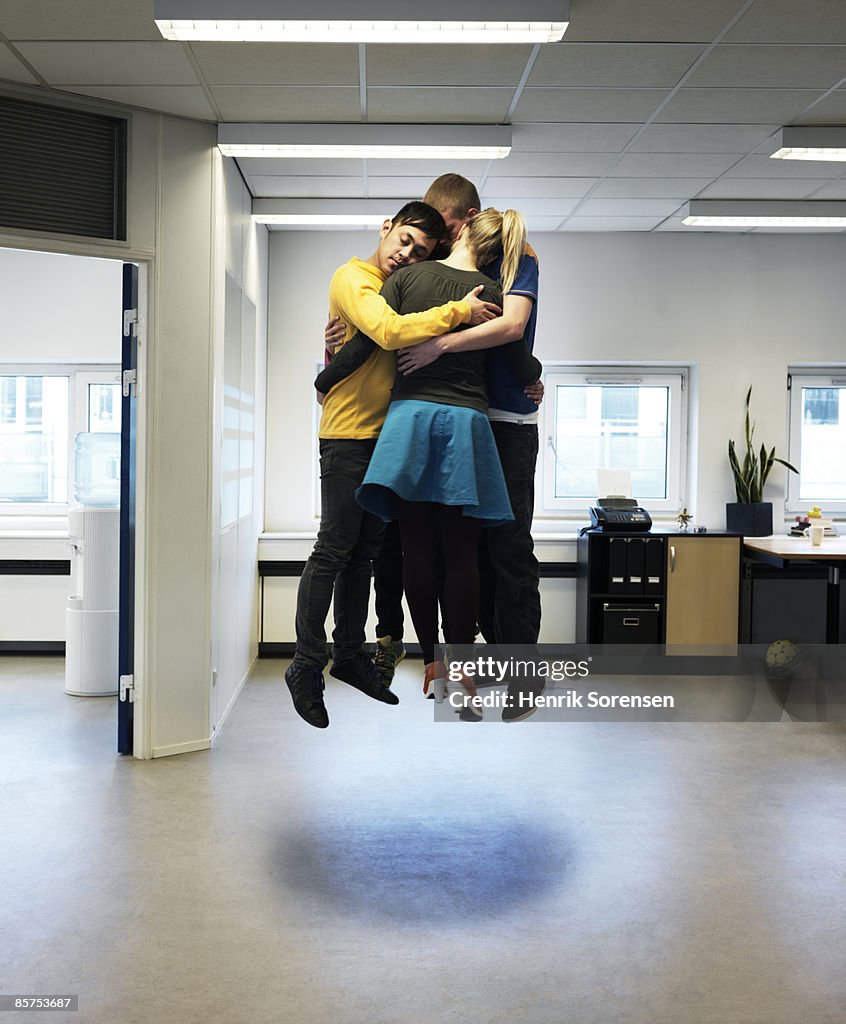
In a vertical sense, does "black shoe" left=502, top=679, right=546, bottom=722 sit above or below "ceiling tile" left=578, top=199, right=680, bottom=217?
below

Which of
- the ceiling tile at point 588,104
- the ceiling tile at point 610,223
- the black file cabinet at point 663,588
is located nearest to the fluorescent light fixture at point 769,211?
the ceiling tile at point 610,223

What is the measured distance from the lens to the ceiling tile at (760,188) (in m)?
5.78

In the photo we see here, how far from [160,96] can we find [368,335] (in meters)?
3.11

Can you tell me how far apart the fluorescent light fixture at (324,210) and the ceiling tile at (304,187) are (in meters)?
0.04

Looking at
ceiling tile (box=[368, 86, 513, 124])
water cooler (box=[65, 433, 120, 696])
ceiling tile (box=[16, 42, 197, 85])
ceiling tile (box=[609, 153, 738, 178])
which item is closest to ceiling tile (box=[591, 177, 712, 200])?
ceiling tile (box=[609, 153, 738, 178])

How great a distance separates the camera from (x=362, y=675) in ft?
7.23

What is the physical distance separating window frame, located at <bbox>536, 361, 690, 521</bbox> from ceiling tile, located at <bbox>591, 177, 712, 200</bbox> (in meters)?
→ 1.47

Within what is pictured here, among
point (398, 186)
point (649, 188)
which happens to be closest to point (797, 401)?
point (649, 188)

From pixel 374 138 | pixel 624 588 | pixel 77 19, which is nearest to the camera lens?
pixel 77 19

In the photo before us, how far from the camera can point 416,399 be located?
6.09 feet

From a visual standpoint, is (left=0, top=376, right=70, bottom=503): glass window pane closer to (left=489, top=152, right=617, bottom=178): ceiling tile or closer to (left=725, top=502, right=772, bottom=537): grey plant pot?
(left=489, top=152, right=617, bottom=178): ceiling tile

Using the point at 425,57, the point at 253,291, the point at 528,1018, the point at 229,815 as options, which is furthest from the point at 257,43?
the point at 528,1018

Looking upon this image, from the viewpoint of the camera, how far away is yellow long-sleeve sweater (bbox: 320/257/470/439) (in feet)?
5.89

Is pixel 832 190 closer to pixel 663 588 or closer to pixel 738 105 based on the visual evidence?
pixel 738 105
